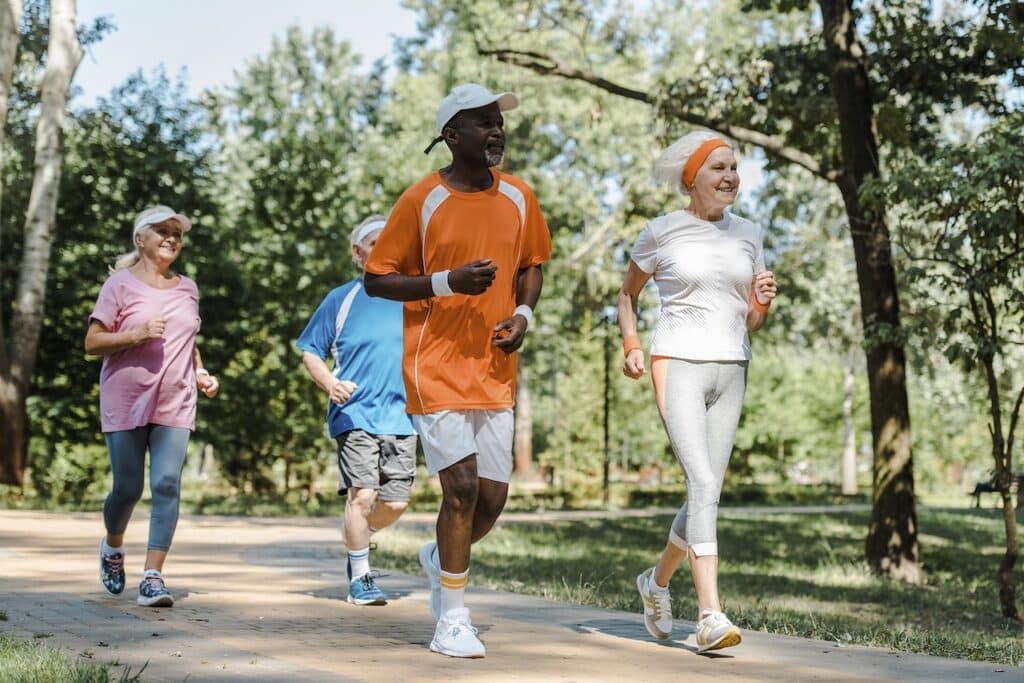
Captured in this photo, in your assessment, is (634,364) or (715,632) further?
(634,364)

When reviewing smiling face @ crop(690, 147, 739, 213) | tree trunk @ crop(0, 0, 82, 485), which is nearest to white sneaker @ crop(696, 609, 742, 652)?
smiling face @ crop(690, 147, 739, 213)

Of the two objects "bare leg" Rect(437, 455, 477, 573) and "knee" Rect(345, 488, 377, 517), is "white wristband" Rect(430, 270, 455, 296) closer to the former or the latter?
"bare leg" Rect(437, 455, 477, 573)

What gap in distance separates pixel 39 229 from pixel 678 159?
590 inches

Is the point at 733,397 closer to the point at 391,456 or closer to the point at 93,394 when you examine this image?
the point at 391,456

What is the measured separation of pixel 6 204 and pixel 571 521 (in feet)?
40.0

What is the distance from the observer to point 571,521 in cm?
1998

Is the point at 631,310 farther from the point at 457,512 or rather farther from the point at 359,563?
the point at 359,563

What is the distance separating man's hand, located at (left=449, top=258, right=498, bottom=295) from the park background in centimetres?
263

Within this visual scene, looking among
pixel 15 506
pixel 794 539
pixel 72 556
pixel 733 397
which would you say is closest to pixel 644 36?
pixel 794 539

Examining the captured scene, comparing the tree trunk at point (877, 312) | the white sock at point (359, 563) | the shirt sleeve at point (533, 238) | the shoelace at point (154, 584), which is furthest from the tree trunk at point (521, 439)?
the shirt sleeve at point (533, 238)

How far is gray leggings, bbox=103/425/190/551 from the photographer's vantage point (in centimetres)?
696

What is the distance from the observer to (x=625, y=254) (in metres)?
40.8

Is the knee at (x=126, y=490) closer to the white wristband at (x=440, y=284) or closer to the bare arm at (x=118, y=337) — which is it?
the bare arm at (x=118, y=337)

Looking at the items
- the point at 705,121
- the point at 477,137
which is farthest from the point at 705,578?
the point at 705,121
